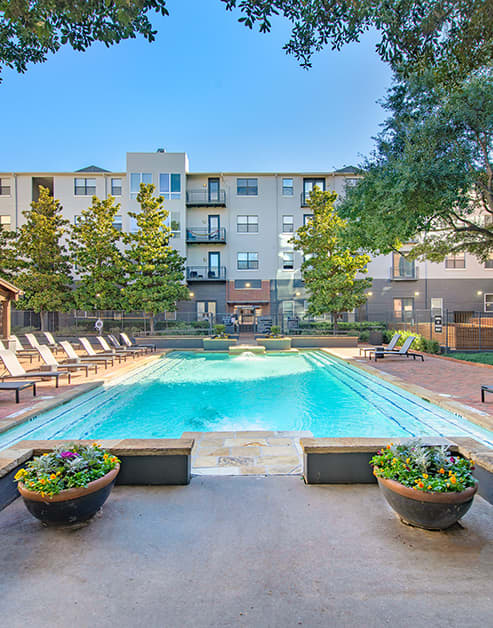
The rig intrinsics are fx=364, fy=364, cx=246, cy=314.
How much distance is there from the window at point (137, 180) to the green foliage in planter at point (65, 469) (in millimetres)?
26925

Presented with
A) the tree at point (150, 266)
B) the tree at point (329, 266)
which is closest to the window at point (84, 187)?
the tree at point (150, 266)

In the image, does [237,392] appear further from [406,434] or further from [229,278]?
[229,278]

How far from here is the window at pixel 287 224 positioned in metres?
28.0

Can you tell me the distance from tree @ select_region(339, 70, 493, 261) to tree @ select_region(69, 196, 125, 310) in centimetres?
1561

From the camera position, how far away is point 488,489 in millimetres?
3004

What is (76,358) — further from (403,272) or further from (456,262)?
(456,262)

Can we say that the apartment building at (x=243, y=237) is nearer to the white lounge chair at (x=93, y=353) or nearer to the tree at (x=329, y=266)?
the tree at (x=329, y=266)

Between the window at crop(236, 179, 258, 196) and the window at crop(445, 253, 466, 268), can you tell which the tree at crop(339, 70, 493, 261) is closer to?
the window at crop(236, 179, 258, 196)

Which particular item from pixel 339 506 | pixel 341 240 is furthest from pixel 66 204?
pixel 339 506

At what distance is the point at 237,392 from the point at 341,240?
718 centimetres

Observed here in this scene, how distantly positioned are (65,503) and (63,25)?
Answer: 16.2 feet

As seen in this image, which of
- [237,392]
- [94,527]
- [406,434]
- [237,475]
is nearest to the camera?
[94,527]

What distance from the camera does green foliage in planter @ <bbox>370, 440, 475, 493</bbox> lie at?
2433 millimetres

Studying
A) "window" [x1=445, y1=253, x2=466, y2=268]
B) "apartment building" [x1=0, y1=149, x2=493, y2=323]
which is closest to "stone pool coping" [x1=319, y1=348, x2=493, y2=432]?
"apartment building" [x1=0, y1=149, x2=493, y2=323]
